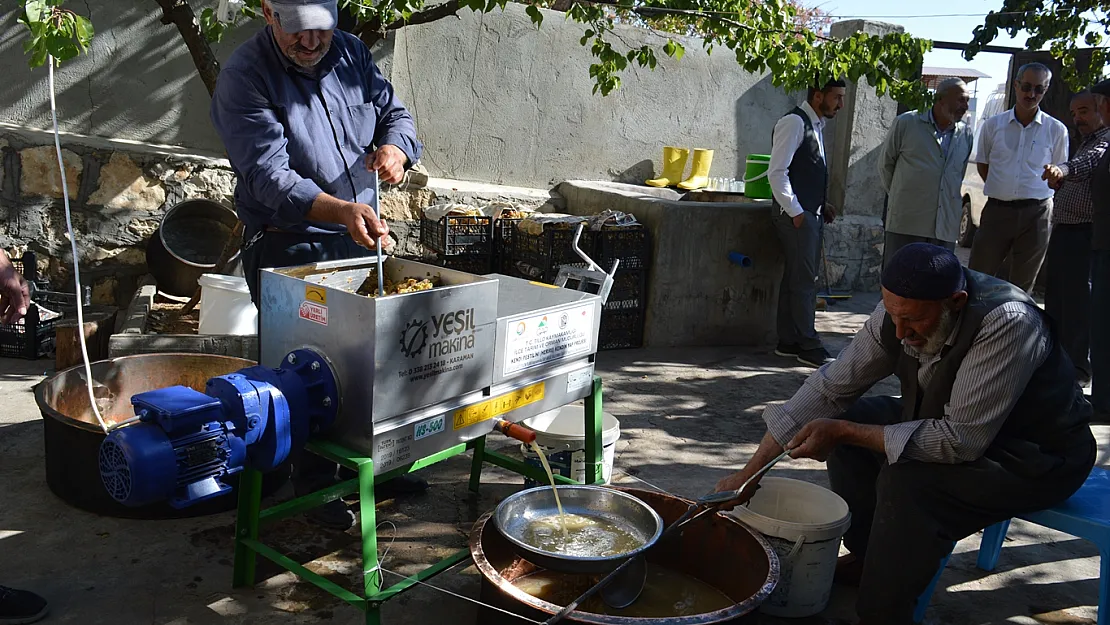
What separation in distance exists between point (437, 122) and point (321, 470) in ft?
15.0

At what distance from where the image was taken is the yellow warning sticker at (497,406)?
2.77m

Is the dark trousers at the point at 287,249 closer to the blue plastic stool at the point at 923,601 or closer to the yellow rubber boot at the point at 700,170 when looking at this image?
Answer: the blue plastic stool at the point at 923,601

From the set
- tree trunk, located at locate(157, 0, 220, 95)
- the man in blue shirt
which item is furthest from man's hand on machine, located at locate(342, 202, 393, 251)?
tree trunk, located at locate(157, 0, 220, 95)

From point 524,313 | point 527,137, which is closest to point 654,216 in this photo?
point 527,137

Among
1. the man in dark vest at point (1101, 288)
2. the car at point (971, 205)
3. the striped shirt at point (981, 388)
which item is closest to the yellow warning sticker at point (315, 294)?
the striped shirt at point (981, 388)

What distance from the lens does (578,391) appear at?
324 cm

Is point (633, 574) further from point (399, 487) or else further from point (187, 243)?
point (187, 243)

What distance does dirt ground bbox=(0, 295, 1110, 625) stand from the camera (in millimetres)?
2947

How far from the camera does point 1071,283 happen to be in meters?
5.73

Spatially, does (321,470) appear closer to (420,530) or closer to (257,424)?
(420,530)

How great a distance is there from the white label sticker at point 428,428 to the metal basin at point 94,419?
89 centimetres

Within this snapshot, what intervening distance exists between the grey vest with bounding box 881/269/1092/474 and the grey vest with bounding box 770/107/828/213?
11.2ft

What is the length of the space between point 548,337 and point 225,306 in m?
2.46

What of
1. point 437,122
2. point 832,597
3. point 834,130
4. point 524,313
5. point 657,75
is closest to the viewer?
point 524,313
